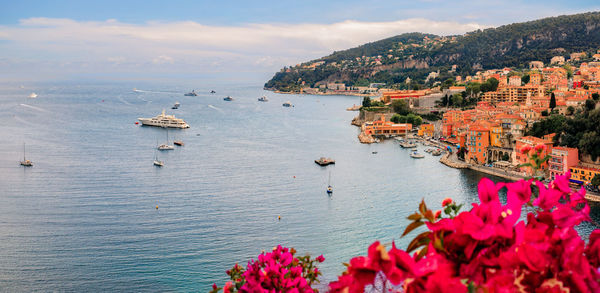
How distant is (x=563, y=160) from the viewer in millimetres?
13336

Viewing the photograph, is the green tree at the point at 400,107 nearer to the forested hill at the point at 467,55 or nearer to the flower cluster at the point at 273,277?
the forested hill at the point at 467,55

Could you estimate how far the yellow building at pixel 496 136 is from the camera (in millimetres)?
16688

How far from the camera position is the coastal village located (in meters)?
13.8

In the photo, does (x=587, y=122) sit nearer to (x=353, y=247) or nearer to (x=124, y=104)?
(x=353, y=247)

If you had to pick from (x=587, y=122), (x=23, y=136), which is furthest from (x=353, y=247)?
(x=23, y=136)

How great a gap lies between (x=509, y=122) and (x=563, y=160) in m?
4.77

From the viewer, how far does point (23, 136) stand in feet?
67.9

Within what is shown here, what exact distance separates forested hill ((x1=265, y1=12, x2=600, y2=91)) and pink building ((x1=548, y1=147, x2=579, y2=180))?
101 ft

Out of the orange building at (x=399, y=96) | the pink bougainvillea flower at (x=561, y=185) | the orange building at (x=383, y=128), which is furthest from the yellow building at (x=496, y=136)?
the pink bougainvillea flower at (x=561, y=185)

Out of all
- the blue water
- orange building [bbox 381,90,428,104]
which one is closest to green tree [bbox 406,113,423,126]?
the blue water

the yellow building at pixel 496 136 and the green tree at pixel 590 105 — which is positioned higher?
the green tree at pixel 590 105

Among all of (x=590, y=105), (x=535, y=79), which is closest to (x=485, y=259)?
(x=590, y=105)

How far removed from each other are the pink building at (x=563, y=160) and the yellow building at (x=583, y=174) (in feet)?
1.36

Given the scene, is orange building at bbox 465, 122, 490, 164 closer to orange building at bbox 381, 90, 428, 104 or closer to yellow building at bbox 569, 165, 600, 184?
yellow building at bbox 569, 165, 600, 184
